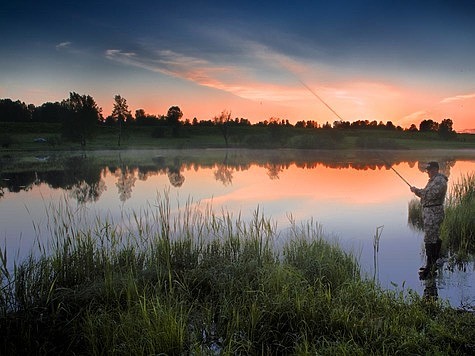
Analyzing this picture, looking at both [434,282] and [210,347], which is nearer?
[210,347]

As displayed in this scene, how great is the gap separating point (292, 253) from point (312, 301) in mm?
2604

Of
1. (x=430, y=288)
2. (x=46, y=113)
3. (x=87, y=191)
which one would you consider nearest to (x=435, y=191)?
(x=430, y=288)

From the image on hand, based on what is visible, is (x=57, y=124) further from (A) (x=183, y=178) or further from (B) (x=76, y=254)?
(B) (x=76, y=254)

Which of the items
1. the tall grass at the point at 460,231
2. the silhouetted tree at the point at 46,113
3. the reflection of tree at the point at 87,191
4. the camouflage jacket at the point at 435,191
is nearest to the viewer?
the camouflage jacket at the point at 435,191

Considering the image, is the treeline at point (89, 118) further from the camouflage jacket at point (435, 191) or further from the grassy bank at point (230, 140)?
the camouflage jacket at point (435, 191)

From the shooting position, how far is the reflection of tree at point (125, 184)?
22572 millimetres

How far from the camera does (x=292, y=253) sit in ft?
27.9

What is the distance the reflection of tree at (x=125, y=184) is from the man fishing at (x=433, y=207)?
15806 millimetres

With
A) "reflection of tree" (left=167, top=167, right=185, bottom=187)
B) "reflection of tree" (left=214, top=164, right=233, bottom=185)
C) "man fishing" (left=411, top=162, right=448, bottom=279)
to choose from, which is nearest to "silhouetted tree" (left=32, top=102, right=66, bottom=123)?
"reflection of tree" (left=167, top=167, right=185, bottom=187)

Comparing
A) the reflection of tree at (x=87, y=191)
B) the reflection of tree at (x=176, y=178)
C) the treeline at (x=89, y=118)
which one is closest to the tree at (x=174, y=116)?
the treeline at (x=89, y=118)

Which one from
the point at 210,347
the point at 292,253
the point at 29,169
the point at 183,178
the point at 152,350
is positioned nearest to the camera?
the point at 152,350

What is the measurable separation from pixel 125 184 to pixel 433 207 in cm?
2256

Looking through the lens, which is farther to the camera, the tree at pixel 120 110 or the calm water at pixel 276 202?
the tree at pixel 120 110

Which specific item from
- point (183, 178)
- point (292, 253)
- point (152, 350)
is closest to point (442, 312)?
point (292, 253)
